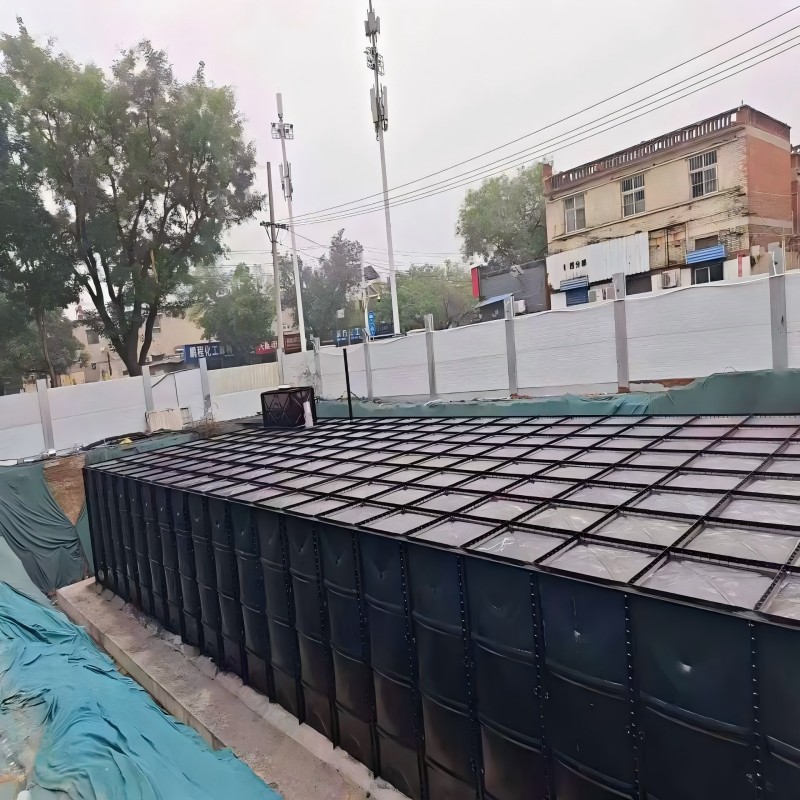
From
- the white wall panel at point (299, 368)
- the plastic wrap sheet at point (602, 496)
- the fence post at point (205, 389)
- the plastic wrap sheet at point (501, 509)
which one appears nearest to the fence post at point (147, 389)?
the fence post at point (205, 389)

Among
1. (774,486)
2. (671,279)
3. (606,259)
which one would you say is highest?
(606,259)

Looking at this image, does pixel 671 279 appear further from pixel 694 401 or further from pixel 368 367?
pixel 694 401

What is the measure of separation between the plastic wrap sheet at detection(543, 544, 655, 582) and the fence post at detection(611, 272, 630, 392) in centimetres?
1108

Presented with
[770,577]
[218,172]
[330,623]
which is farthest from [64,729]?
[218,172]

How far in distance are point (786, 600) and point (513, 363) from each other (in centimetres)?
1451

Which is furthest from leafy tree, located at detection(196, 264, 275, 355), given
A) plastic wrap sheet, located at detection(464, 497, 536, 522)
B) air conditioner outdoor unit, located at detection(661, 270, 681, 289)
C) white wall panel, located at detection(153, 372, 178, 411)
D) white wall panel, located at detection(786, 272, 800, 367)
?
plastic wrap sheet, located at detection(464, 497, 536, 522)

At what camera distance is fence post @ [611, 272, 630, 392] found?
50.2 feet

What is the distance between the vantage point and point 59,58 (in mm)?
23641

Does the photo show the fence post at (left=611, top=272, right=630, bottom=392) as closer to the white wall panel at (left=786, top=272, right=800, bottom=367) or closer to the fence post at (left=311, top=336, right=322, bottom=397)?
the white wall panel at (left=786, top=272, right=800, bottom=367)

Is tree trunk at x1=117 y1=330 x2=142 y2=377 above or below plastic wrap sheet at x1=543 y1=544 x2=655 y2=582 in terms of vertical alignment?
above

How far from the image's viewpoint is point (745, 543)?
5000 mm

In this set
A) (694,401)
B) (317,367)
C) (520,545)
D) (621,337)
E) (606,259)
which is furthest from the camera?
(606,259)

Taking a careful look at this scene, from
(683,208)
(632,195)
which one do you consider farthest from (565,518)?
(632,195)

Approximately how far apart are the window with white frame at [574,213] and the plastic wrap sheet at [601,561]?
107 ft
